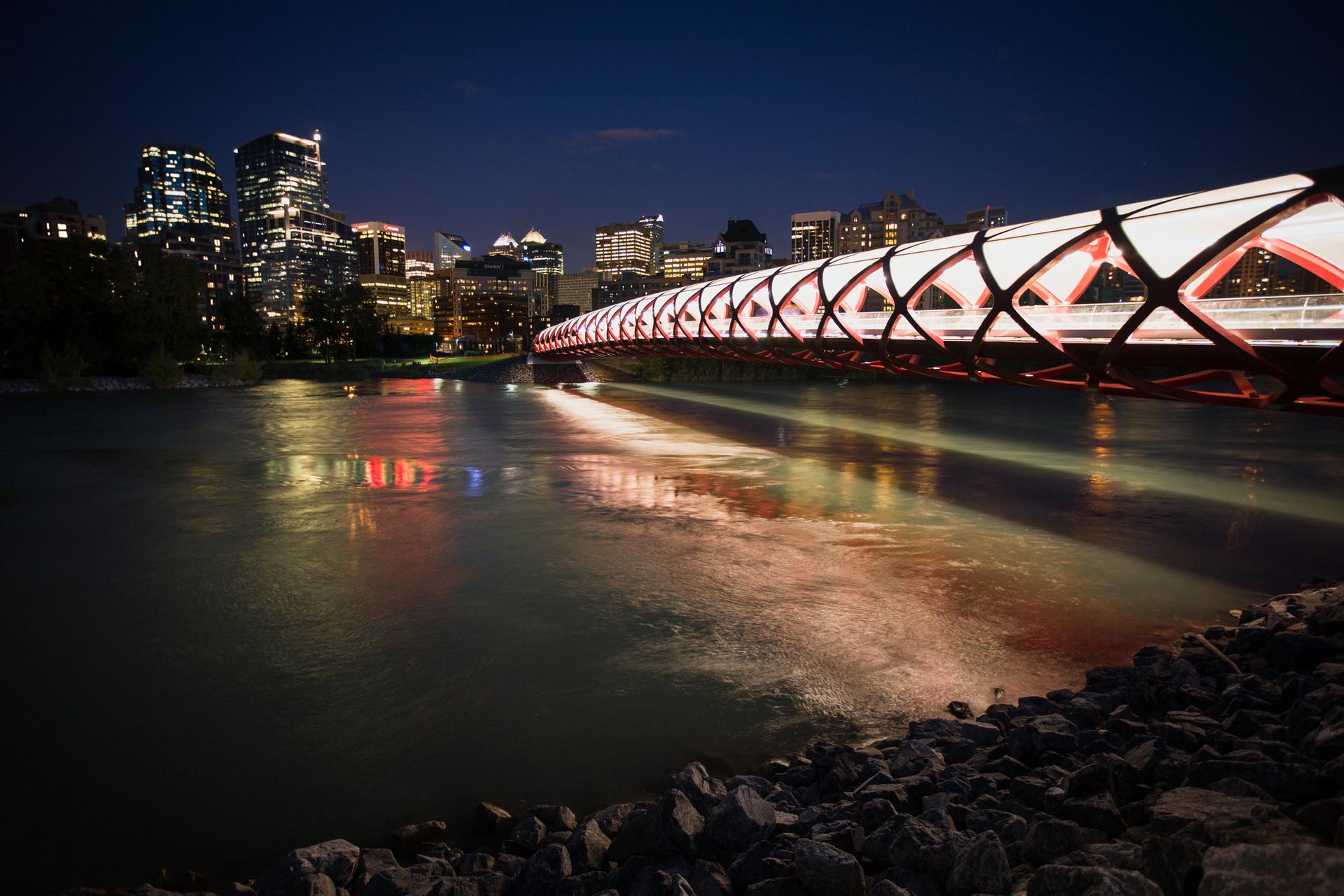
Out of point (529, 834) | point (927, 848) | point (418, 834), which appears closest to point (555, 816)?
point (529, 834)

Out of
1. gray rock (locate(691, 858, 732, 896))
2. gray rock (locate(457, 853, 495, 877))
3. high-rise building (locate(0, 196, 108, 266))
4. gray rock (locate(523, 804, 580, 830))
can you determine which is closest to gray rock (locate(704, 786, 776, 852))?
gray rock (locate(691, 858, 732, 896))

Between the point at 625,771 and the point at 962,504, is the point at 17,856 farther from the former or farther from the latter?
the point at 962,504

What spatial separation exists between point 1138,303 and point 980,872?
12.1m

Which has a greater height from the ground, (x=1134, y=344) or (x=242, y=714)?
(x=1134, y=344)

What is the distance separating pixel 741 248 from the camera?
189m

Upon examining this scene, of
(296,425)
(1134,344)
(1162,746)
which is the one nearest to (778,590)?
(1162,746)

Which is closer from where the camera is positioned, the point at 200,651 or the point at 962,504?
the point at 200,651

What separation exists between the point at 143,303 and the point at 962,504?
2752 inches

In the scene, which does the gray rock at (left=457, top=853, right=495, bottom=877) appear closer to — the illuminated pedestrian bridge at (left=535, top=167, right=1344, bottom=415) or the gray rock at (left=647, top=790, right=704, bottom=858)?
the gray rock at (left=647, top=790, right=704, bottom=858)

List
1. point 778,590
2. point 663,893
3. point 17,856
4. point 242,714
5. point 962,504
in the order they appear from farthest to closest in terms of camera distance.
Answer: point 962,504 < point 778,590 < point 242,714 < point 17,856 < point 663,893

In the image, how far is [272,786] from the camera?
520 cm

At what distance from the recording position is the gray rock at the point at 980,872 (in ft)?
11.7

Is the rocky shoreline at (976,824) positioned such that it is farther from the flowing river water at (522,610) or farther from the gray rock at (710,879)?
the flowing river water at (522,610)

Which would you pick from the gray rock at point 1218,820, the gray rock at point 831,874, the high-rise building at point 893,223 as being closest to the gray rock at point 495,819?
the gray rock at point 831,874
